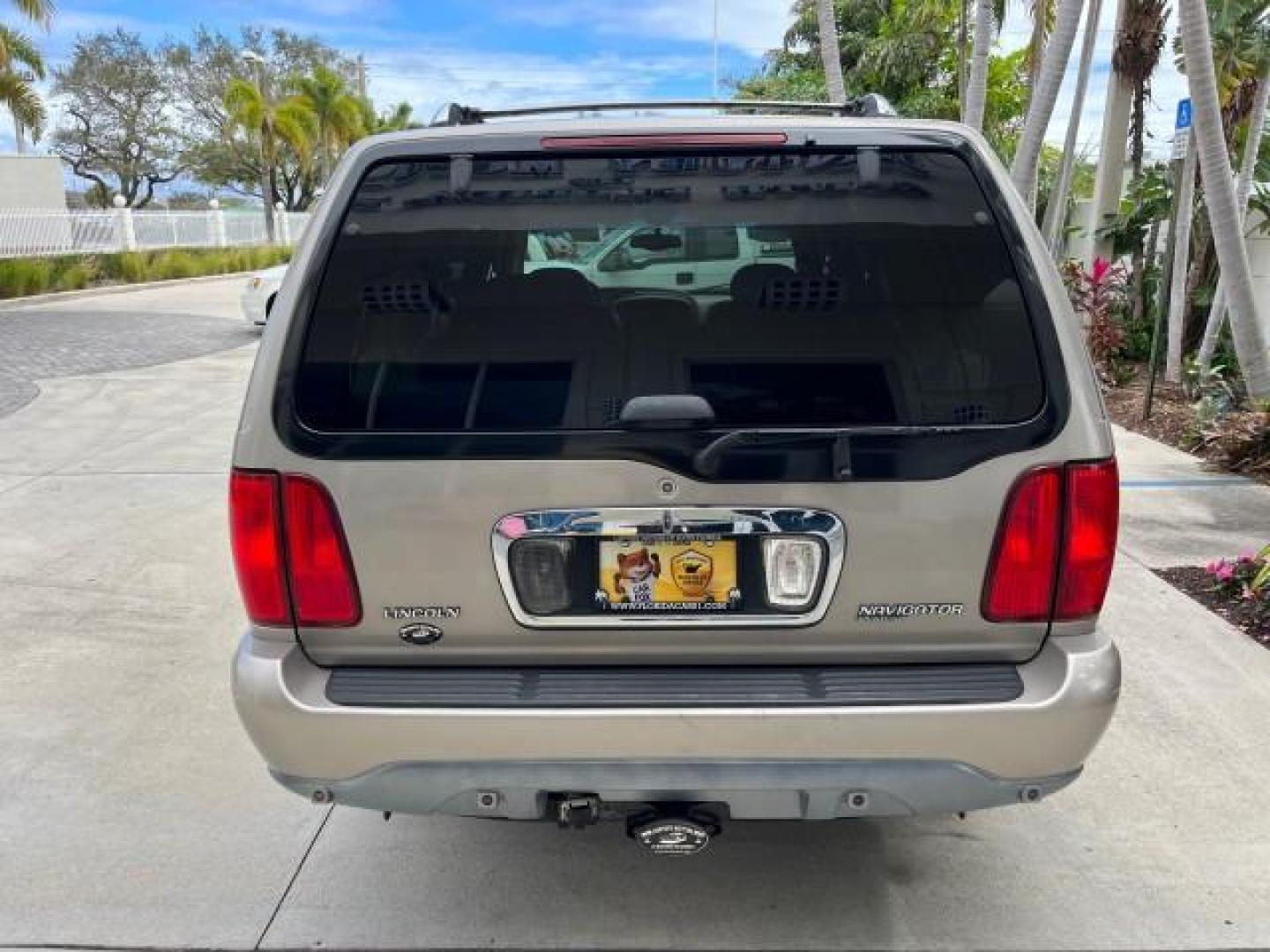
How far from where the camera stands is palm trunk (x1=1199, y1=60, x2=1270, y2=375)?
9.06 metres

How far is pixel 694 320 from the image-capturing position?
2.48m

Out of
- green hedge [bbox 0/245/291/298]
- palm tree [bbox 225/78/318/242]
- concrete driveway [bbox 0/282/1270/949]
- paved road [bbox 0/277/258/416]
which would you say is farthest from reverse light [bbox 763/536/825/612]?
Result: palm tree [bbox 225/78/318/242]

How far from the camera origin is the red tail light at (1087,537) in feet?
7.48

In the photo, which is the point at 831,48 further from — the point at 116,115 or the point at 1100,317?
the point at 116,115

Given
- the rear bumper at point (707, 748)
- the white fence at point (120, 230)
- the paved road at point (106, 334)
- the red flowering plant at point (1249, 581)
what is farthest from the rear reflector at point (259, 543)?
the white fence at point (120, 230)

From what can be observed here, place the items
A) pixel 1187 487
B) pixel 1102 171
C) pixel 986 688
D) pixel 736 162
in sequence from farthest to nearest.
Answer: pixel 1102 171 → pixel 1187 487 → pixel 736 162 → pixel 986 688

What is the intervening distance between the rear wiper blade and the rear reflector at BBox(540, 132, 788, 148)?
664 mm

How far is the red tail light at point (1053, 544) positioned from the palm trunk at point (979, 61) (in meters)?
7.06

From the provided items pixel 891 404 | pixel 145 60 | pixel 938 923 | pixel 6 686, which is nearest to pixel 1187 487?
pixel 938 923

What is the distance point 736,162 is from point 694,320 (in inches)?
14.3

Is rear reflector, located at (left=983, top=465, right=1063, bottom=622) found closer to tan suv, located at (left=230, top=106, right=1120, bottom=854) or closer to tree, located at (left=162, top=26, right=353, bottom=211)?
tan suv, located at (left=230, top=106, right=1120, bottom=854)

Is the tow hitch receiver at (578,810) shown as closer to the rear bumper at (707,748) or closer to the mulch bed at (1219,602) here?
the rear bumper at (707,748)

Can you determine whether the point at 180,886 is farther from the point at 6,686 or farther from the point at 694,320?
the point at 694,320

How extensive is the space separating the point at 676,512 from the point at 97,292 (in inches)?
845
